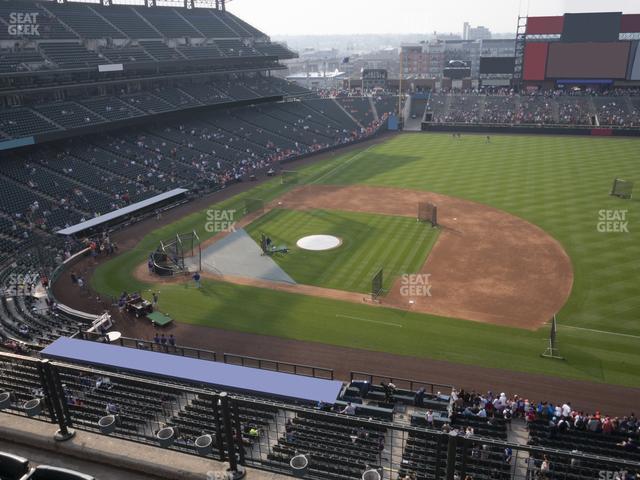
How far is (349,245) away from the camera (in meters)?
45.1

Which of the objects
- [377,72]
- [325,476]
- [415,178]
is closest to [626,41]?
[377,72]

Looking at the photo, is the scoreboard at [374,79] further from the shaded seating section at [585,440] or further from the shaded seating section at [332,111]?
the shaded seating section at [585,440]

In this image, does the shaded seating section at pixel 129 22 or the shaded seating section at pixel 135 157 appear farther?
the shaded seating section at pixel 129 22

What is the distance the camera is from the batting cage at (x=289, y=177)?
66787 millimetres

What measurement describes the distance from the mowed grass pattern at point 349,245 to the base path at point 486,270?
5.49 feet

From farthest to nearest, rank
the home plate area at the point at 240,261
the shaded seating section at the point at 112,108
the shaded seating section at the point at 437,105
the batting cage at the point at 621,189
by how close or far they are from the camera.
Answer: the shaded seating section at the point at 437,105
the shaded seating section at the point at 112,108
the batting cage at the point at 621,189
the home plate area at the point at 240,261

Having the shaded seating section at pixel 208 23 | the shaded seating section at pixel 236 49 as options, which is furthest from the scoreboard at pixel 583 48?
the shaded seating section at pixel 208 23

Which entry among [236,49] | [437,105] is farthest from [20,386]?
[437,105]

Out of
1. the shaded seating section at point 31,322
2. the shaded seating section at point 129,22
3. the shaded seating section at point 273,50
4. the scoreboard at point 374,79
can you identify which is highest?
the shaded seating section at point 129,22

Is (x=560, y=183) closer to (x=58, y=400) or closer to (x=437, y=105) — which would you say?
(x=437, y=105)

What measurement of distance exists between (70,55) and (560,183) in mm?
63667

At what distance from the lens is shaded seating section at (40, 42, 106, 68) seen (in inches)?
2442

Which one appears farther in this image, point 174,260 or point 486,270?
point 174,260

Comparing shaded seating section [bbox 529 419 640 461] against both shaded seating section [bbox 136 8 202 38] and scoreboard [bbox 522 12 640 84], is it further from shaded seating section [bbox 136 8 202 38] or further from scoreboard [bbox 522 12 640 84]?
scoreboard [bbox 522 12 640 84]
